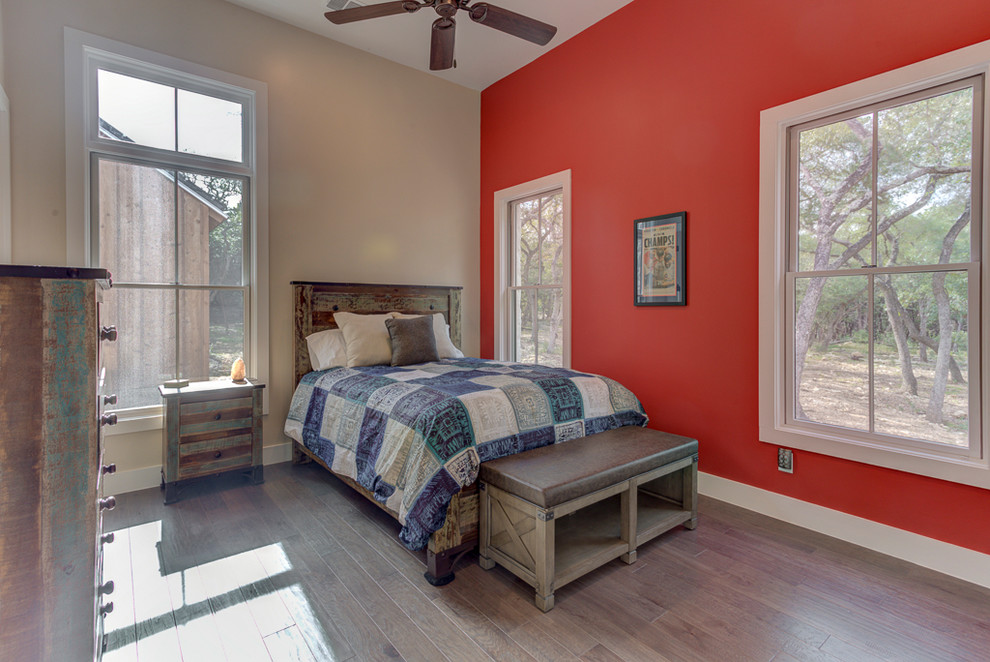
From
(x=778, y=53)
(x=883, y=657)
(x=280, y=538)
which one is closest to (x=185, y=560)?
(x=280, y=538)

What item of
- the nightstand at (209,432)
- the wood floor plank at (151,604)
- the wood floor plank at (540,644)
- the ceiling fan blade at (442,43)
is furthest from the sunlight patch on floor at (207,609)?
the ceiling fan blade at (442,43)

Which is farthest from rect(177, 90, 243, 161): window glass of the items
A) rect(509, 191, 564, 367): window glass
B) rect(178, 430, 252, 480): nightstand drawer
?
rect(509, 191, 564, 367): window glass

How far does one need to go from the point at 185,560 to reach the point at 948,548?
343cm

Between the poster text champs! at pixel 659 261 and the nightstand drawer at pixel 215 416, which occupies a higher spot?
the poster text champs! at pixel 659 261

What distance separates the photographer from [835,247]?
2477 millimetres

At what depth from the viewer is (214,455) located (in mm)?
2928

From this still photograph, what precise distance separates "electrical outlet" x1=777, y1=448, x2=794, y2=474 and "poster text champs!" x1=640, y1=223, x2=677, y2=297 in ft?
3.67

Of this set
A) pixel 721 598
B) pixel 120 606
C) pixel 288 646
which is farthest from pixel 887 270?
pixel 120 606

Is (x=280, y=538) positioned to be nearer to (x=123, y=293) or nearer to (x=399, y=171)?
(x=123, y=293)

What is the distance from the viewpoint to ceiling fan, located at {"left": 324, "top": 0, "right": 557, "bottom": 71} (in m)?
2.42

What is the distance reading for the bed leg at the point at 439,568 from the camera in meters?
1.98

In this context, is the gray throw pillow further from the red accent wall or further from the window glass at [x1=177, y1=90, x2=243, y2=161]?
the window glass at [x1=177, y1=90, x2=243, y2=161]

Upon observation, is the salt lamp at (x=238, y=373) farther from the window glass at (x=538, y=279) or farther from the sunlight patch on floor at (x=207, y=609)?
the window glass at (x=538, y=279)

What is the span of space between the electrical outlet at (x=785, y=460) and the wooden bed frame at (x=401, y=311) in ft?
5.69
